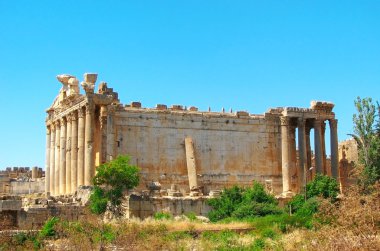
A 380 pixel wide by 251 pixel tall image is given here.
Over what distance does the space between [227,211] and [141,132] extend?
37.9ft

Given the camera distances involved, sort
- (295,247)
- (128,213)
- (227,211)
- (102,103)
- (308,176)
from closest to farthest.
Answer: (295,247) < (128,213) < (227,211) < (102,103) < (308,176)

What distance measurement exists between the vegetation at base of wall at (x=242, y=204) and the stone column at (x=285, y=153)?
906cm

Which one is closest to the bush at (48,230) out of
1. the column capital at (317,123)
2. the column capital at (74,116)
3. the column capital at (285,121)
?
the column capital at (74,116)

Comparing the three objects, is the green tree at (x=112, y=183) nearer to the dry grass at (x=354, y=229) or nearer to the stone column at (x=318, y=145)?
Answer: the dry grass at (x=354, y=229)

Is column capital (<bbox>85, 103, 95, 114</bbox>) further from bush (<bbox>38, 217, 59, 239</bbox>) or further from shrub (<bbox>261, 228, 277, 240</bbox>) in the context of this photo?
bush (<bbox>38, 217, 59, 239</bbox>)

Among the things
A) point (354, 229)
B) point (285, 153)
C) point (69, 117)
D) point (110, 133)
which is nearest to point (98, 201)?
point (110, 133)

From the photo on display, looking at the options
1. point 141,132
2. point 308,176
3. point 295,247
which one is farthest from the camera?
point 308,176

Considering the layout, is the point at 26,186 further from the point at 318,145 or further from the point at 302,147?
the point at 318,145

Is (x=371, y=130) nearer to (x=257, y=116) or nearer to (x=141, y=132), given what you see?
(x=257, y=116)

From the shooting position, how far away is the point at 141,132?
1870 inches

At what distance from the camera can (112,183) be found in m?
36.7

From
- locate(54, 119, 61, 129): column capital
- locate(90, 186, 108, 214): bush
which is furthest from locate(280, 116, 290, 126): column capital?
locate(90, 186, 108, 214): bush

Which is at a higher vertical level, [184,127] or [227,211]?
[184,127]

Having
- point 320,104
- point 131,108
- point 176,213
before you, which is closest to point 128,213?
point 176,213
